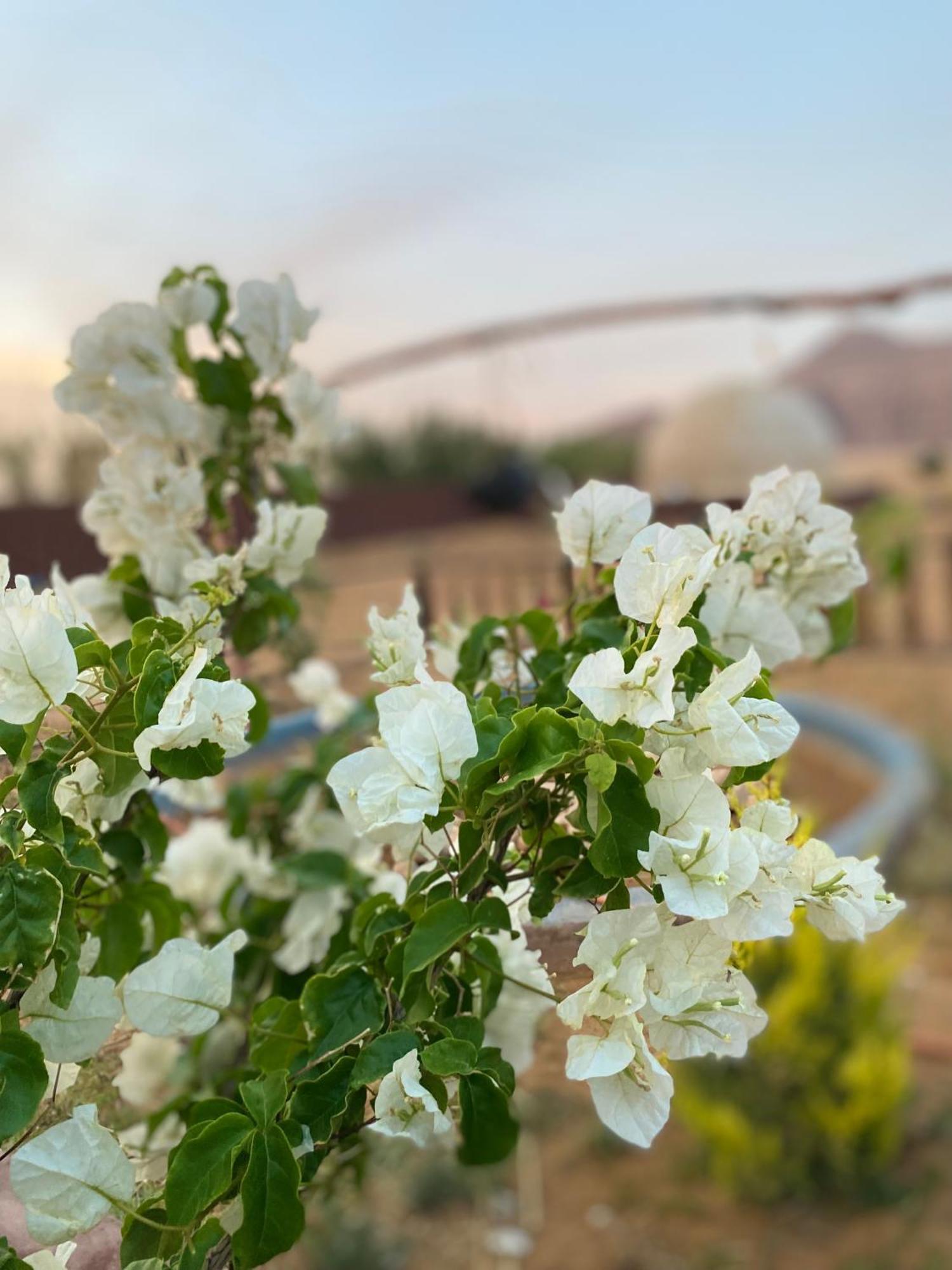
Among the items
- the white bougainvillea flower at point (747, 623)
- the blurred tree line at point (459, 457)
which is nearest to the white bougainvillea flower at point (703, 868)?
the white bougainvillea flower at point (747, 623)

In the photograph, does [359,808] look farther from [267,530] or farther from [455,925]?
[267,530]

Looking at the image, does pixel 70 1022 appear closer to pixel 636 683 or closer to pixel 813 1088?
pixel 636 683

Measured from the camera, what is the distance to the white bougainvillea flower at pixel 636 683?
0.23m

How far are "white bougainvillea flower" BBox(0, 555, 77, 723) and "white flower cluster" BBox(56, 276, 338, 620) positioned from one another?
5.0 inches

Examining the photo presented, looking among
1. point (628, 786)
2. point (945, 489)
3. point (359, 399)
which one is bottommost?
point (945, 489)

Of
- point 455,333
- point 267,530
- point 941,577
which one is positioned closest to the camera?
point 267,530

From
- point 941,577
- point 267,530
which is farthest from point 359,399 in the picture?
point 267,530

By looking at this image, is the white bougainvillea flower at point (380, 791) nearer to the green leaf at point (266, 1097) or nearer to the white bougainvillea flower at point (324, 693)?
the green leaf at point (266, 1097)

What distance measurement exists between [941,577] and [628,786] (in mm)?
4134

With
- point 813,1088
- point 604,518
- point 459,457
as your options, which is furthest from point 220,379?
point 459,457

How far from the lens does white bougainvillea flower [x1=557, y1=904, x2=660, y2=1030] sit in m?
0.23

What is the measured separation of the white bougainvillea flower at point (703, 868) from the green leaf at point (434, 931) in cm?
5

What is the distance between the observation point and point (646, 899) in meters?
0.27

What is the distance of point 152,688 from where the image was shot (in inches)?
9.1
